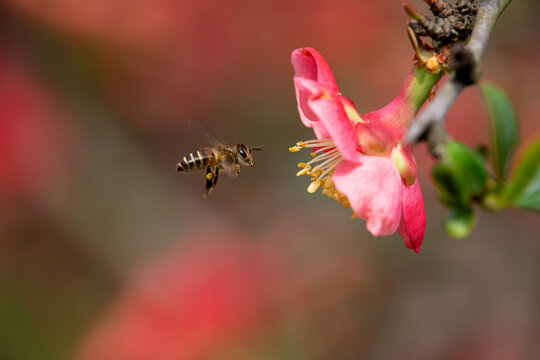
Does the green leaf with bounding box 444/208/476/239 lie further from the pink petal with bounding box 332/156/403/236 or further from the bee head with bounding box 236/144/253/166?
the bee head with bounding box 236/144/253/166

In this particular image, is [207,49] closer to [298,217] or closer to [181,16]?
[181,16]

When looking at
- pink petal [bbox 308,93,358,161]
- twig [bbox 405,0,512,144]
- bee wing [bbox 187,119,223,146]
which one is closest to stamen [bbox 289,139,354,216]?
pink petal [bbox 308,93,358,161]

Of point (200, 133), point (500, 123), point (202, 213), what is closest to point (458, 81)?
point (500, 123)

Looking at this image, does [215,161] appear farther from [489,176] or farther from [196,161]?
[489,176]

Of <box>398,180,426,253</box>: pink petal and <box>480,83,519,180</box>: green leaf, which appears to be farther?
<box>398,180,426,253</box>: pink petal

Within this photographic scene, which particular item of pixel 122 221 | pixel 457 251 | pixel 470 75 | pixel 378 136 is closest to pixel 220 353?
pixel 122 221

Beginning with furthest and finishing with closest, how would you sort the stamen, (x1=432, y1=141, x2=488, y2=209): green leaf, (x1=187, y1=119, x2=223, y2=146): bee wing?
(x1=187, y1=119, x2=223, y2=146): bee wing
the stamen
(x1=432, y1=141, x2=488, y2=209): green leaf

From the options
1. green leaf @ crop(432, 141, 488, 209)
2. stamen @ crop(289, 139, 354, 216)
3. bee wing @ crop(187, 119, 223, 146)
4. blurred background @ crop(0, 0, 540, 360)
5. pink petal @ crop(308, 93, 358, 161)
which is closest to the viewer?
green leaf @ crop(432, 141, 488, 209)

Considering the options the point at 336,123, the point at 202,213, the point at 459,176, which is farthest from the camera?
the point at 202,213
